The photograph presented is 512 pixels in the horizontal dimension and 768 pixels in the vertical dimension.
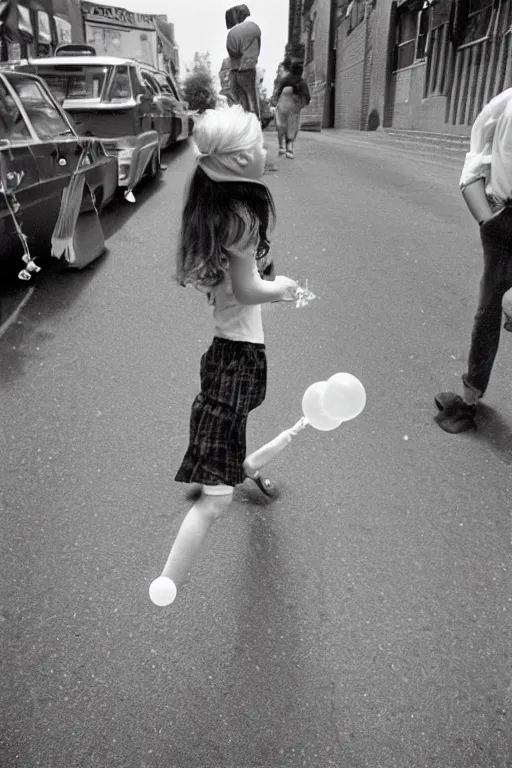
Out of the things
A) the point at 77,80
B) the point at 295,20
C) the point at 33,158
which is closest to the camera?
the point at 33,158

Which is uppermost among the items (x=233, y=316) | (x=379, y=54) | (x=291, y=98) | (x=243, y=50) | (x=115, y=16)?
(x=115, y=16)

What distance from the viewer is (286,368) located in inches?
152

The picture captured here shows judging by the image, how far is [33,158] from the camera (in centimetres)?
484

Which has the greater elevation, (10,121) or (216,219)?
(10,121)

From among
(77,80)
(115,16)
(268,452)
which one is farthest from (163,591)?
(115,16)

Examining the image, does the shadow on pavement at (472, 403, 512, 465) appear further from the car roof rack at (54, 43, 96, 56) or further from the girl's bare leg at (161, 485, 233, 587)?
the car roof rack at (54, 43, 96, 56)

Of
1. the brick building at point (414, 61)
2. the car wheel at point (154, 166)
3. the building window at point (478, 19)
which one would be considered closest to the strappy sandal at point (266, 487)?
the car wheel at point (154, 166)

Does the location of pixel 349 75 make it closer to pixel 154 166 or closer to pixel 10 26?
pixel 10 26

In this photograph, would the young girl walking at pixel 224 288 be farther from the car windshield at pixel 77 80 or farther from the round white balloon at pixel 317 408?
the car windshield at pixel 77 80

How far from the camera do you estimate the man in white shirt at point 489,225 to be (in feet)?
8.98

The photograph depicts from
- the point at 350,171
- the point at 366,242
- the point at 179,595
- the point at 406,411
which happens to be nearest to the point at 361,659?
the point at 179,595

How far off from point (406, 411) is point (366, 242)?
3.41 meters

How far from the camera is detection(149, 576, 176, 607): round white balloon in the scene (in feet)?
6.29

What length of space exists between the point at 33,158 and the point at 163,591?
410cm
